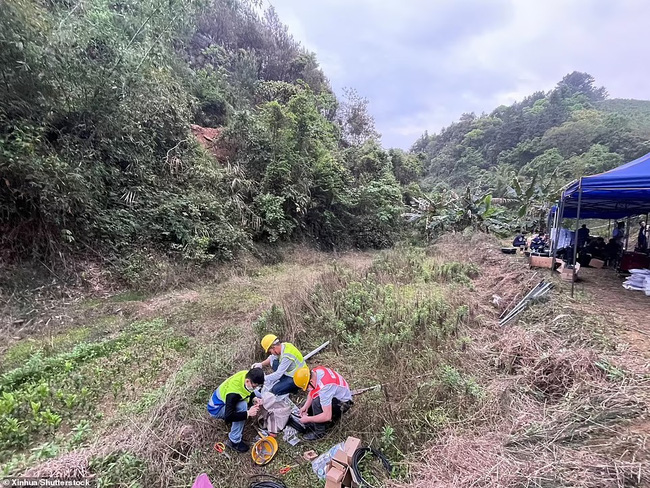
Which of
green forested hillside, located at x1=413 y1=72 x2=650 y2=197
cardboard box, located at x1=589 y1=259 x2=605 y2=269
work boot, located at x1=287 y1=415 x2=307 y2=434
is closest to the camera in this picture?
work boot, located at x1=287 y1=415 x2=307 y2=434

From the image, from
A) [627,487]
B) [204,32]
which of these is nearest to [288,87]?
[204,32]

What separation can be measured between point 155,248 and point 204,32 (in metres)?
13.4

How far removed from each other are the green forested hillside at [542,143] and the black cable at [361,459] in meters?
14.0

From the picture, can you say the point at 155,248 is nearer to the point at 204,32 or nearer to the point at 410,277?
the point at 410,277

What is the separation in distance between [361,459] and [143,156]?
707 centimetres

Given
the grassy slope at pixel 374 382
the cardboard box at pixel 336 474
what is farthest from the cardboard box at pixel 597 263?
the cardboard box at pixel 336 474

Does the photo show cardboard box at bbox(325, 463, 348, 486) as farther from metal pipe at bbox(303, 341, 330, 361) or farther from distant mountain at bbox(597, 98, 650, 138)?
distant mountain at bbox(597, 98, 650, 138)

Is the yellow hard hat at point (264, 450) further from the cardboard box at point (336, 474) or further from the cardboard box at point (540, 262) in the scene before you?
the cardboard box at point (540, 262)

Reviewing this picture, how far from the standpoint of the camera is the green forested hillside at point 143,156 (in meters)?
Result: 4.42

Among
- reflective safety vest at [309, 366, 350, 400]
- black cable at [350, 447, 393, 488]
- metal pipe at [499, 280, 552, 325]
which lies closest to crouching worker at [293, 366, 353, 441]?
reflective safety vest at [309, 366, 350, 400]

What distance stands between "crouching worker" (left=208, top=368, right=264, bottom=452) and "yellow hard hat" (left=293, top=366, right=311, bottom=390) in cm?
48

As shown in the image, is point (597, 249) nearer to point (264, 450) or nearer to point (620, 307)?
point (620, 307)

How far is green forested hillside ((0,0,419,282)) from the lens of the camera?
4422mm

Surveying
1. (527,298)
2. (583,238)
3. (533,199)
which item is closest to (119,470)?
(527,298)
